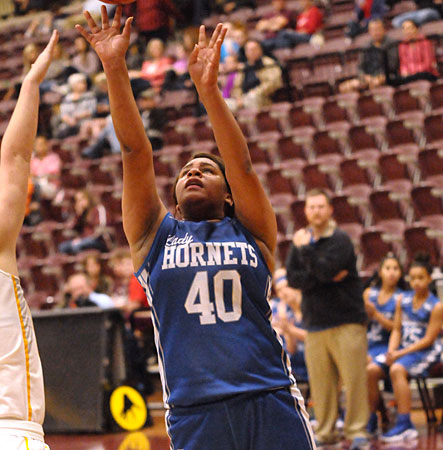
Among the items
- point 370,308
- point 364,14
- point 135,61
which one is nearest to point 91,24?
point 370,308

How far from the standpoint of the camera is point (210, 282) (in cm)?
223

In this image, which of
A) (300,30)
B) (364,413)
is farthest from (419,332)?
(300,30)

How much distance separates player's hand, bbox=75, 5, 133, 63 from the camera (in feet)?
7.55

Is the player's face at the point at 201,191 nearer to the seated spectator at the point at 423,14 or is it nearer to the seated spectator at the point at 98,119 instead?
the seated spectator at the point at 423,14

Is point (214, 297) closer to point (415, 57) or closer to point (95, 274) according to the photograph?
point (95, 274)

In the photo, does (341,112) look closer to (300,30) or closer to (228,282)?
(300,30)

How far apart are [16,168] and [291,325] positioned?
4339 millimetres

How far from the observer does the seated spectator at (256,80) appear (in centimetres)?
1056

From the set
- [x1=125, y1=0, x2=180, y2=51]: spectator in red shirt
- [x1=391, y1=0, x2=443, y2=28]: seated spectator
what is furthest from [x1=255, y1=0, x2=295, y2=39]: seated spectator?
[x1=125, y1=0, x2=180, y2=51]: spectator in red shirt

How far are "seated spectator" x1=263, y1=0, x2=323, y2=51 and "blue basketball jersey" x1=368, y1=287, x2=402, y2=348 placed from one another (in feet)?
18.7

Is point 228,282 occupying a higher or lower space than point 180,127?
lower

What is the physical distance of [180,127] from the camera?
36.1 ft

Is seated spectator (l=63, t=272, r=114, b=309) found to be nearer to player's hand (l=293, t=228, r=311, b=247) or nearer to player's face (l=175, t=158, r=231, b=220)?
player's hand (l=293, t=228, r=311, b=247)

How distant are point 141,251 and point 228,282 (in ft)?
0.93
